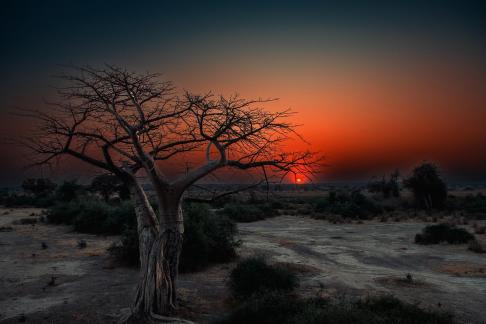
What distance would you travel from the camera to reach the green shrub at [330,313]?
6.68m

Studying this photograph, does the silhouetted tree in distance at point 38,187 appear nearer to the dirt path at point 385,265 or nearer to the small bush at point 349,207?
the small bush at point 349,207

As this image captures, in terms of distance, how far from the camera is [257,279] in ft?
34.2

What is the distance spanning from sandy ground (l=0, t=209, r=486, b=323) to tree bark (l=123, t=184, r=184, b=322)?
93 centimetres

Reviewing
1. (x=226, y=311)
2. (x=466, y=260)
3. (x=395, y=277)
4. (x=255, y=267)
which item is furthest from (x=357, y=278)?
(x=466, y=260)

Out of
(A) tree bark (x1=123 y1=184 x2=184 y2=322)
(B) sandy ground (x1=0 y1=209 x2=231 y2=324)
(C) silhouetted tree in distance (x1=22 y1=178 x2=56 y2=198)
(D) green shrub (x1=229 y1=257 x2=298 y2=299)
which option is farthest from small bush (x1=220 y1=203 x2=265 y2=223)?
(C) silhouetted tree in distance (x1=22 y1=178 x2=56 y2=198)

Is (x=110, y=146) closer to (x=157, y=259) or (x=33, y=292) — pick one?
(x=157, y=259)

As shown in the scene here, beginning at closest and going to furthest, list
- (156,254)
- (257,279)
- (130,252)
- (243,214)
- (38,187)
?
(156,254) < (257,279) < (130,252) < (243,214) < (38,187)

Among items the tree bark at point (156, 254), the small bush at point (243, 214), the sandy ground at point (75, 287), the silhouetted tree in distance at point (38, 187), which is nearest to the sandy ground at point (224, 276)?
the sandy ground at point (75, 287)

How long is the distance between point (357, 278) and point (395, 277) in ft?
4.26

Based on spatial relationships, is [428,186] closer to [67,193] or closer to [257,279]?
[257,279]

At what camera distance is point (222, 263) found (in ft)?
52.8

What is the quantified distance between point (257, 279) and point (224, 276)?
354cm

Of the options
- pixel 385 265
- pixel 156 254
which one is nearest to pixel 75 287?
pixel 156 254

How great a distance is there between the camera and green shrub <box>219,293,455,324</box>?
6.68m
